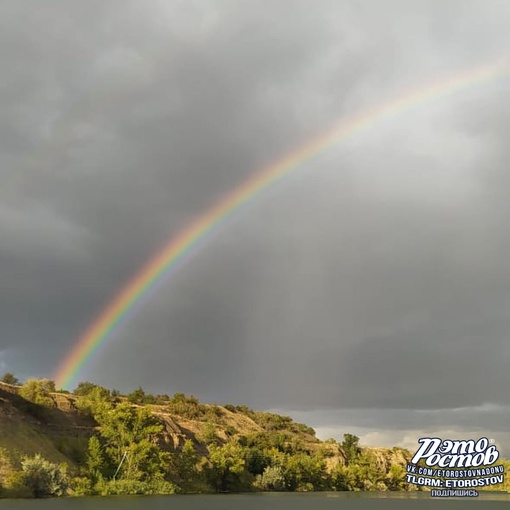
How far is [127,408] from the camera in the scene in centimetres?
9244

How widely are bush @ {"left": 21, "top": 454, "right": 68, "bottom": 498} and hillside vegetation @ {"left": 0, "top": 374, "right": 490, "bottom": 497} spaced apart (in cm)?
11

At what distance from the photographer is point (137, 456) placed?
289ft

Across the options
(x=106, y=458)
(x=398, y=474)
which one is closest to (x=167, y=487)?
(x=106, y=458)

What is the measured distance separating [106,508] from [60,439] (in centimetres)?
4396

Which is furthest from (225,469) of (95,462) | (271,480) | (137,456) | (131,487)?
(95,462)

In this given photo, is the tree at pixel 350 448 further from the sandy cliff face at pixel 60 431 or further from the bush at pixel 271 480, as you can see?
the bush at pixel 271 480

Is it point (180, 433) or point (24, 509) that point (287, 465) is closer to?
point (180, 433)

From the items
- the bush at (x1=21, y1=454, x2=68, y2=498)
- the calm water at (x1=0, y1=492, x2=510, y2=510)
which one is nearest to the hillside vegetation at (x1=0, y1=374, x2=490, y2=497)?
the bush at (x1=21, y1=454, x2=68, y2=498)

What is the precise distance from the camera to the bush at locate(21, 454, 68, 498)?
69.7 metres

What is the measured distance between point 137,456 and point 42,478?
19123mm

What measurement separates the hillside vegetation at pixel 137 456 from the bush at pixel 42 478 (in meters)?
0.11

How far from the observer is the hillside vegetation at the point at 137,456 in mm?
78438

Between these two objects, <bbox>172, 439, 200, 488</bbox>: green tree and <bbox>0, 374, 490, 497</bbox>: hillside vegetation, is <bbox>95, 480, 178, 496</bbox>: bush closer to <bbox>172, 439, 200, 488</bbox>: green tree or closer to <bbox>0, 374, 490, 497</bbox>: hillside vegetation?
<bbox>0, 374, 490, 497</bbox>: hillside vegetation

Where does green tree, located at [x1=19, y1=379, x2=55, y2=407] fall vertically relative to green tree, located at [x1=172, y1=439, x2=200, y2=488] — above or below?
above
